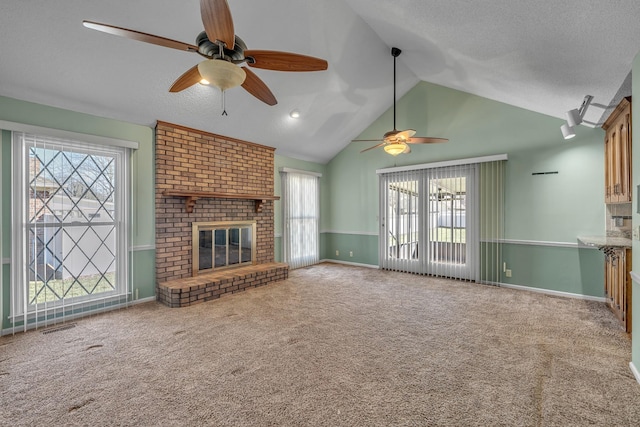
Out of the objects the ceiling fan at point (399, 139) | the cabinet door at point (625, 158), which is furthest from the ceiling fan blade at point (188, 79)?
the cabinet door at point (625, 158)

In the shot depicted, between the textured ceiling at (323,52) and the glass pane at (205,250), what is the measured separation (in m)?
1.64

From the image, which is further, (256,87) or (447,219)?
(447,219)

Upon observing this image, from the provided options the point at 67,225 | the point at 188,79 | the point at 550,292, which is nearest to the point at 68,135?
the point at 67,225

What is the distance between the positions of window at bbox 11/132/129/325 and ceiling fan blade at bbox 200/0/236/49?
8.89 feet

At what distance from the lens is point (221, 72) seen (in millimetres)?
1854

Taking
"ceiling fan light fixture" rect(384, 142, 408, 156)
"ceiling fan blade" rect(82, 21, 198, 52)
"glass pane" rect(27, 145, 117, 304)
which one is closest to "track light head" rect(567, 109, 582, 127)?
"ceiling fan light fixture" rect(384, 142, 408, 156)

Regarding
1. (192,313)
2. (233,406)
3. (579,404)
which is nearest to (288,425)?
(233,406)

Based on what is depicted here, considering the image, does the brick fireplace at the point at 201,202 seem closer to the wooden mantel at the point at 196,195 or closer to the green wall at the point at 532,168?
the wooden mantel at the point at 196,195

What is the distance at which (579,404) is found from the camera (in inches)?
72.9

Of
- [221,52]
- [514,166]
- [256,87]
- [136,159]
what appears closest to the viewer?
[221,52]

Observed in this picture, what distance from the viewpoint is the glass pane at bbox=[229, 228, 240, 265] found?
4.88m

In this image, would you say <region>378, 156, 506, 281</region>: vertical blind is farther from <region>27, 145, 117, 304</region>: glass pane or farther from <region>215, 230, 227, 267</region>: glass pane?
<region>27, 145, 117, 304</region>: glass pane

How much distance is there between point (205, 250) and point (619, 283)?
526 centimetres

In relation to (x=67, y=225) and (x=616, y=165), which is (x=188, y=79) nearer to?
(x=67, y=225)
